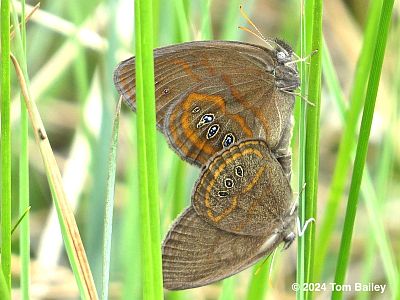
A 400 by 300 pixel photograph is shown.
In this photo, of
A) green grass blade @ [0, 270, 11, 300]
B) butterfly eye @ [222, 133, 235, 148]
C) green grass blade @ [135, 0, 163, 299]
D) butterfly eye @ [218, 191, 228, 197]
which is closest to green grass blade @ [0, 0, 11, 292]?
green grass blade @ [0, 270, 11, 300]

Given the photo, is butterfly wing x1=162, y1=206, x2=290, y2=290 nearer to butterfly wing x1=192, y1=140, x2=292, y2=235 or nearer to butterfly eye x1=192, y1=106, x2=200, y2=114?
butterfly wing x1=192, y1=140, x2=292, y2=235

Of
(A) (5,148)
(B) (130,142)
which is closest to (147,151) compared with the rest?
(A) (5,148)

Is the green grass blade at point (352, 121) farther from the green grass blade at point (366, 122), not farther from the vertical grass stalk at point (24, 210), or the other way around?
the vertical grass stalk at point (24, 210)

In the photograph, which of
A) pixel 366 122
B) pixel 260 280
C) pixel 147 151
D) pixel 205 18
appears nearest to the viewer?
pixel 147 151

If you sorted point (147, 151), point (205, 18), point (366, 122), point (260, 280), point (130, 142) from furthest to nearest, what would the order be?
point (130, 142) → point (205, 18) → point (260, 280) → point (366, 122) → point (147, 151)

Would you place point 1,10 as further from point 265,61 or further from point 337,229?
point 337,229

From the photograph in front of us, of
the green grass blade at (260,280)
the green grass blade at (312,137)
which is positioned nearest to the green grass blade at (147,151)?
the green grass blade at (312,137)

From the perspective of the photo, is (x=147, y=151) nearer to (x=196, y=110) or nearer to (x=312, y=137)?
(x=312, y=137)

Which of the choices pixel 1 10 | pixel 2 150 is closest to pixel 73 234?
A: pixel 2 150
